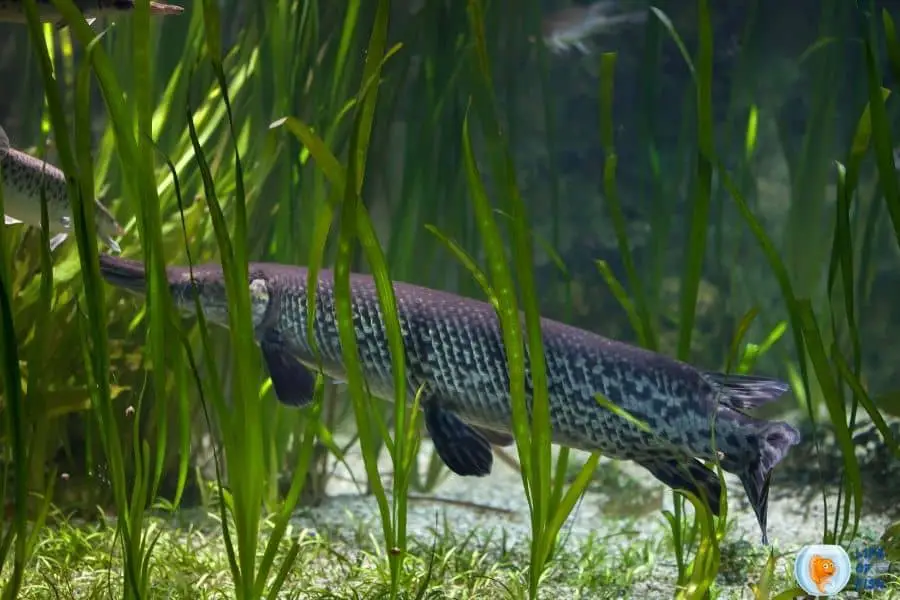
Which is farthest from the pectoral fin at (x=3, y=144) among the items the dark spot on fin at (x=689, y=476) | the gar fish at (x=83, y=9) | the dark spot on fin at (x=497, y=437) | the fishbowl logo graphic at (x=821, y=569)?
the fishbowl logo graphic at (x=821, y=569)

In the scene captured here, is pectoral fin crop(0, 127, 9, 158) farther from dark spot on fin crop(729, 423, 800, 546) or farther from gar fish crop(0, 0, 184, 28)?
dark spot on fin crop(729, 423, 800, 546)

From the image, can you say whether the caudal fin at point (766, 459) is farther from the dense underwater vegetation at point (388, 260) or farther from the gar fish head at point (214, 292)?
the gar fish head at point (214, 292)

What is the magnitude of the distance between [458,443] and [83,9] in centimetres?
174

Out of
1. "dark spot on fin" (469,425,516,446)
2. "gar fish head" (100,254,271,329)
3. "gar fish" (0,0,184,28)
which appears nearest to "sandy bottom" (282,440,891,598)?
"dark spot on fin" (469,425,516,446)

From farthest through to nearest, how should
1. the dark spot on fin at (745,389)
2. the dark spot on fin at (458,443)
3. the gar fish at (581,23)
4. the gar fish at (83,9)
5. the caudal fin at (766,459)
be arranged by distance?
the gar fish at (581,23)
the dark spot on fin at (458,443)
the dark spot on fin at (745,389)
the caudal fin at (766,459)
the gar fish at (83,9)

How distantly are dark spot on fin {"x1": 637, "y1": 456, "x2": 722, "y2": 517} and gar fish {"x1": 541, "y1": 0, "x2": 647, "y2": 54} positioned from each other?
5213mm

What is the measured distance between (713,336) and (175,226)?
505 centimetres

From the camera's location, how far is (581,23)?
7.18 meters

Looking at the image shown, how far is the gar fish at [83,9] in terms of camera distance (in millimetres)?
1979

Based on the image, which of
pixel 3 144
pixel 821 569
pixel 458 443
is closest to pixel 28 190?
pixel 3 144

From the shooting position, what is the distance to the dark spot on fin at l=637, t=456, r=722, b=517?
241 cm

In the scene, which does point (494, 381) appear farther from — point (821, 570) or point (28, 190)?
point (28, 190)

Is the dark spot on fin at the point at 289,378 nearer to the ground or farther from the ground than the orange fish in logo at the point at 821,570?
farther from the ground

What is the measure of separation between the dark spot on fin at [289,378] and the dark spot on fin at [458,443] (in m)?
0.45
